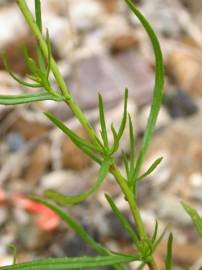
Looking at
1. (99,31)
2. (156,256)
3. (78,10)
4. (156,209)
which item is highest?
(78,10)

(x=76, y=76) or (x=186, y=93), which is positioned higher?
(x=76, y=76)

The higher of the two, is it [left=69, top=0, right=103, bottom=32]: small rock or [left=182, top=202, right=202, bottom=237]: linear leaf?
[left=69, top=0, right=103, bottom=32]: small rock

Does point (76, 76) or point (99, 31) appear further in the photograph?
point (99, 31)

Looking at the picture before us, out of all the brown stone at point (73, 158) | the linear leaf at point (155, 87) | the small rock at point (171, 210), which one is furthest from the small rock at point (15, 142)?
the linear leaf at point (155, 87)

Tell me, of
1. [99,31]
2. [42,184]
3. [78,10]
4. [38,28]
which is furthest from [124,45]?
[38,28]

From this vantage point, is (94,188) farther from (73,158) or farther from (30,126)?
(30,126)

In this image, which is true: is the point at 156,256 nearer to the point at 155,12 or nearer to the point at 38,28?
the point at 38,28

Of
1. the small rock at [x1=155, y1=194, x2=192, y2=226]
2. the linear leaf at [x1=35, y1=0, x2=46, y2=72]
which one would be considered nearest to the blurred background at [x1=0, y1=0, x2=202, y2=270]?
the small rock at [x1=155, y1=194, x2=192, y2=226]

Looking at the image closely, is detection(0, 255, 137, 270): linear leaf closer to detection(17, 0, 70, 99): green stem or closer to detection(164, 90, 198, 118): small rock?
detection(17, 0, 70, 99): green stem

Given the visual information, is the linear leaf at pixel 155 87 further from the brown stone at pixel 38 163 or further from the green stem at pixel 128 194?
the brown stone at pixel 38 163
